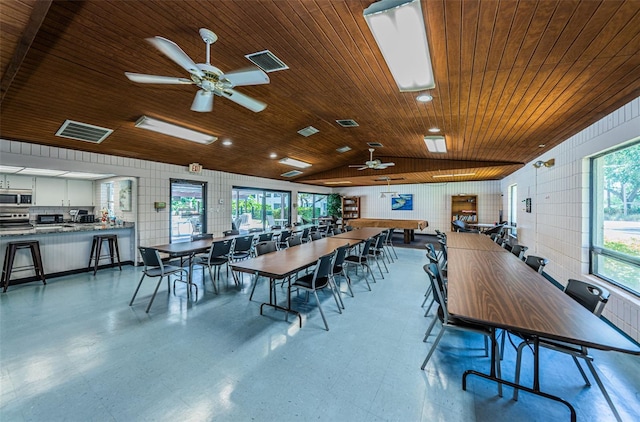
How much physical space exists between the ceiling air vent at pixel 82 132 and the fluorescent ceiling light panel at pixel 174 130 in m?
0.66

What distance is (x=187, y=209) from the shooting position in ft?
21.9

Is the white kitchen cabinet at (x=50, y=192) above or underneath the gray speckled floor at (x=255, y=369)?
above

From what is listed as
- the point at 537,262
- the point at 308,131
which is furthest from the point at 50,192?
the point at 537,262

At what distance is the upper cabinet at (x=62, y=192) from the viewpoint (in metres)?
6.10

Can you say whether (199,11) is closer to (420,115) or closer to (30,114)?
(420,115)

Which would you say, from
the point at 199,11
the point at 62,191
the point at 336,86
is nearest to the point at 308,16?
the point at 199,11

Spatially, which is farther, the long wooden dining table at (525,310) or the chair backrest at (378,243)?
the chair backrest at (378,243)

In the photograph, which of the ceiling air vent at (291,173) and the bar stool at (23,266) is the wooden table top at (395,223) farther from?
the bar stool at (23,266)

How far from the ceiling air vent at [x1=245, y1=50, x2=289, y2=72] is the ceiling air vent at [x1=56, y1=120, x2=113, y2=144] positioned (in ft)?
10.3

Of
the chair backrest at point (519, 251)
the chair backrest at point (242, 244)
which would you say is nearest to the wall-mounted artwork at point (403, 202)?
the chair backrest at point (519, 251)

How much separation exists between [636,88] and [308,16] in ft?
9.99

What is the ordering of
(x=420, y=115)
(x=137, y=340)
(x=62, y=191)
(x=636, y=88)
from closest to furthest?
1. (x=636, y=88)
2. (x=137, y=340)
3. (x=420, y=115)
4. (x=62, y=191)

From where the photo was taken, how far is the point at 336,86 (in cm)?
313

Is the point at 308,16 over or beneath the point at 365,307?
over
